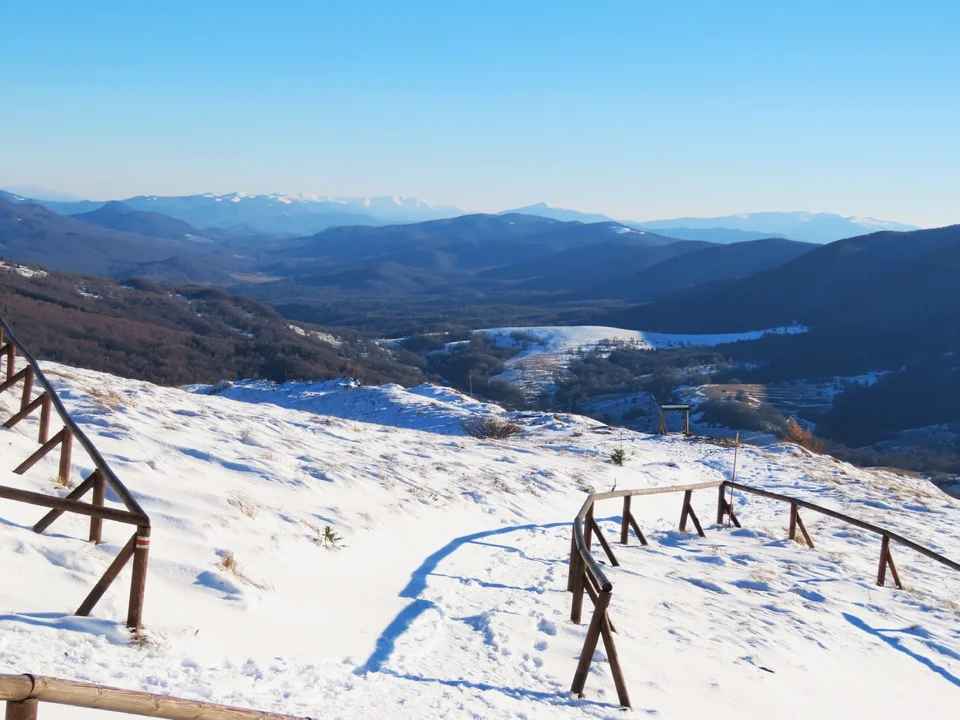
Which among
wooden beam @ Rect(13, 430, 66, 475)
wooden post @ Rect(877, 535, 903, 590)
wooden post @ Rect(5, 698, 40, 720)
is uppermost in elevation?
wooden post @ Rect(5, 698, 40, 720)

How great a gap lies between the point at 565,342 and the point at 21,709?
14172cm

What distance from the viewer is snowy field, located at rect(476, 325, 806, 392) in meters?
114

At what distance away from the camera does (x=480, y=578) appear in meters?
9.95

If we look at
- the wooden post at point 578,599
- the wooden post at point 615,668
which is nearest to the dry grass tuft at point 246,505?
the wooden post at point 578,599

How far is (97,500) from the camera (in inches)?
273

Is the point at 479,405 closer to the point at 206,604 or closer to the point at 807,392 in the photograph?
the point at 206,604

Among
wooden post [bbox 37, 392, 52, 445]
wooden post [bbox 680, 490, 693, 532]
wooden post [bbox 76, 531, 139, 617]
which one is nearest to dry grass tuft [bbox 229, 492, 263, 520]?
wooden post [bbox 37, 392, 52, 445]

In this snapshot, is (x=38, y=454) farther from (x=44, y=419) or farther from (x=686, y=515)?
(x=686, y=515)

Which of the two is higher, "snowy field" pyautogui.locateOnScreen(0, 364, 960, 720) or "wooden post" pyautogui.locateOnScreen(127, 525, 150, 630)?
"wooden post" pyautogui.locateOnScreen(127, 525, 150, 630)

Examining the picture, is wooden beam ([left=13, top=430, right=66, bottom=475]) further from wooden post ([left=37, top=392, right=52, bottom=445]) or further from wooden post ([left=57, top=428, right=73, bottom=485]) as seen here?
wooden post ([left=37, top=392, right=52, bottom=445])

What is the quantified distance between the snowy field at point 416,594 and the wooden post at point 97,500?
0.14m

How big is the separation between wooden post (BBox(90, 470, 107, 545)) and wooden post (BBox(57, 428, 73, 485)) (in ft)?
5.23

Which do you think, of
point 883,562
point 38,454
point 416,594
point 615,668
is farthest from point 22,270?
point 615,668

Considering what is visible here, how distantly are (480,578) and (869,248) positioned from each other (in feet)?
691
